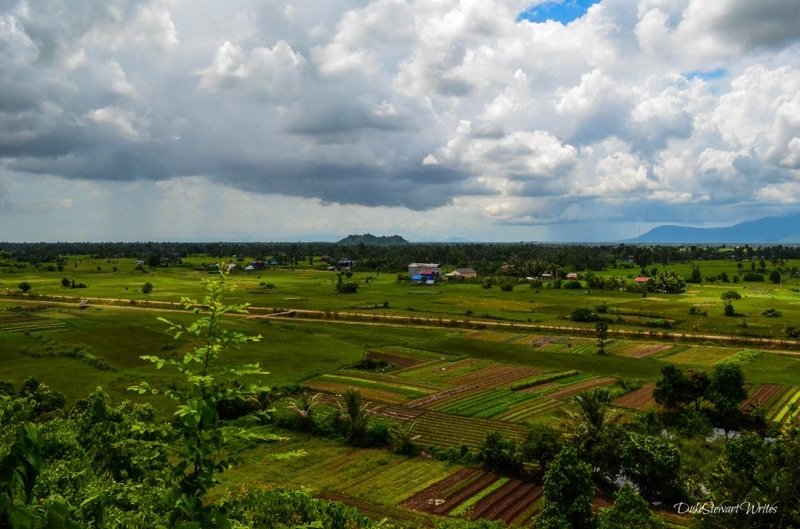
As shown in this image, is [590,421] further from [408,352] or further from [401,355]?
[408,352]

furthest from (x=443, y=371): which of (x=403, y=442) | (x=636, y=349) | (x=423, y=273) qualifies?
(x=423, y=273)

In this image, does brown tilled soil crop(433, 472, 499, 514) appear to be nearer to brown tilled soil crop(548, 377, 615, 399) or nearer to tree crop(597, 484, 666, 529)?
tree crop(597, 484, 666, 529)

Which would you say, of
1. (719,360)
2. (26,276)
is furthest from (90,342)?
(26,276)

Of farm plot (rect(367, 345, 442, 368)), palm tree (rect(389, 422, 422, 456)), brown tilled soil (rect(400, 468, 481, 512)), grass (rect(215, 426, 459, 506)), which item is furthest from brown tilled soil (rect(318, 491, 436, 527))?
farm plot (rect(367, 345, 442, 368))

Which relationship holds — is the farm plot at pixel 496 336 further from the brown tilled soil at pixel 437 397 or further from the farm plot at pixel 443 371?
the brown tilled soil at pixel 437 397

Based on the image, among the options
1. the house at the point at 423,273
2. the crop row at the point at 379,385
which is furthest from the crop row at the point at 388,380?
the house at the point at 423,273
